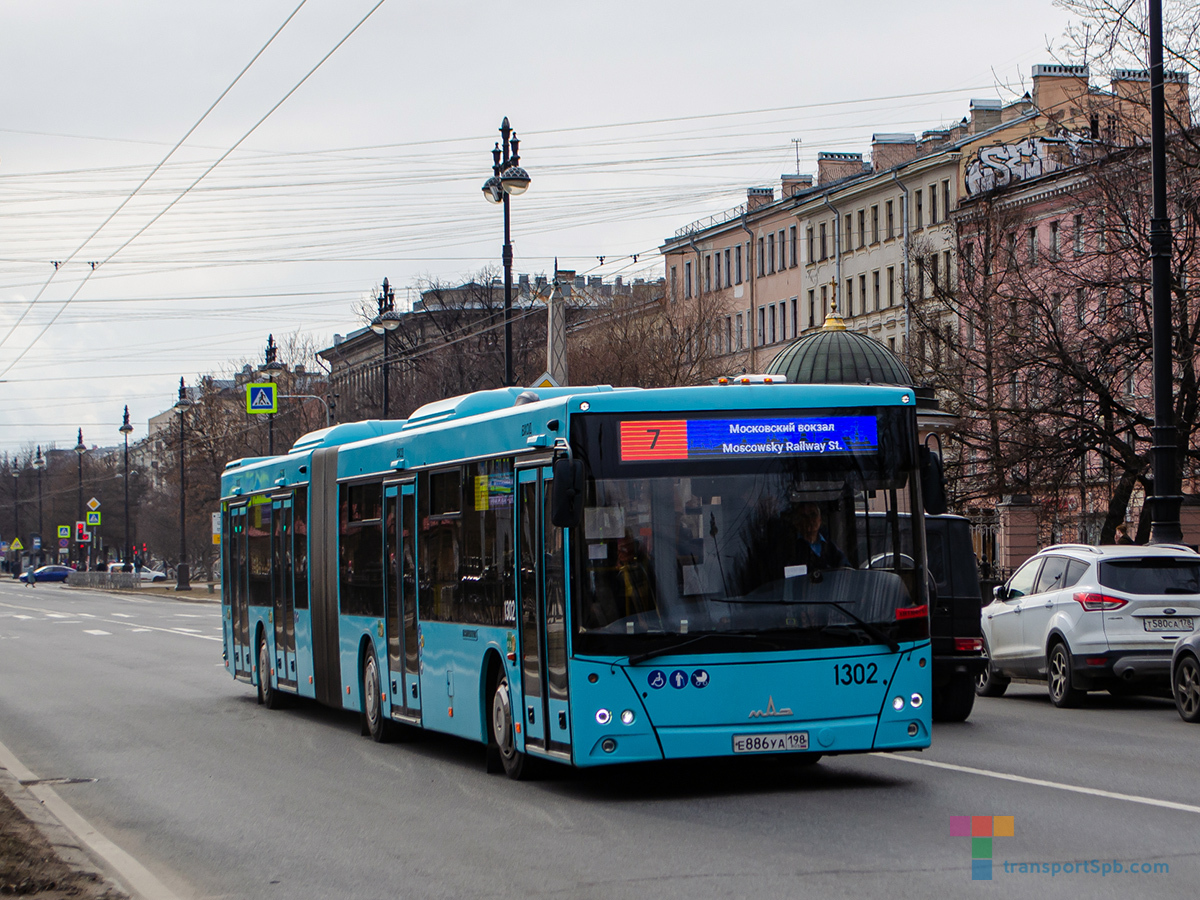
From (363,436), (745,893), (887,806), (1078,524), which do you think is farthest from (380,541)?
(1078,524)

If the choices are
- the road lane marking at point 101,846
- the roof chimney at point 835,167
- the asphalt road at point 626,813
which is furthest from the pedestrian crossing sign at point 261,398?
the roof chimney at point 835,167

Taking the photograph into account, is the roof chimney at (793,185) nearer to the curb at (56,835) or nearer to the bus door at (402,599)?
the bus door at (402,599)

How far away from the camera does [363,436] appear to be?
1845 cm

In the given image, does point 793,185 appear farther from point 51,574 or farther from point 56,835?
point 56,835

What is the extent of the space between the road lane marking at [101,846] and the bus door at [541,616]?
2.86 m

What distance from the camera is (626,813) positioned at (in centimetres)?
1119

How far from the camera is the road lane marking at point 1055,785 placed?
11070mm

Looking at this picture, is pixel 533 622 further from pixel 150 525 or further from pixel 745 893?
pixel 150 525

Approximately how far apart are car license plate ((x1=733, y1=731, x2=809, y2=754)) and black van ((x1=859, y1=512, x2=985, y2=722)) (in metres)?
5.84

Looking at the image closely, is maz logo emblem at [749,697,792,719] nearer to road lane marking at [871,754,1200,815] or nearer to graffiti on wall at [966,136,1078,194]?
road lane marking at [871,754,1200,815]

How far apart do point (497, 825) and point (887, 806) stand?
235cm

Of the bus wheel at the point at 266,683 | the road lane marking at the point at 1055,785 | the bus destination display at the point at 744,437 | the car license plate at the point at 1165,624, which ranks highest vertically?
the bus destination display at the point at 744,437

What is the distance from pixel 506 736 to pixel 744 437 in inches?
115

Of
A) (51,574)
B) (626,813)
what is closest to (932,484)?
(626,813)
